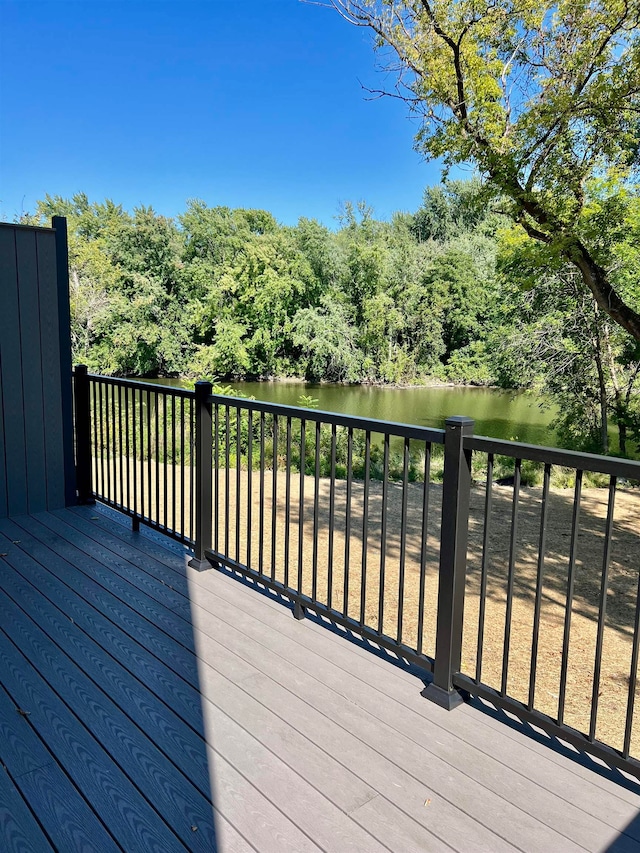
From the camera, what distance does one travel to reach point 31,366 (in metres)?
4.02

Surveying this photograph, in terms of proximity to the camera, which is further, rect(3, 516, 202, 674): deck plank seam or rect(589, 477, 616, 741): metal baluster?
rect(3, 516, 202, 674): deck plank seam

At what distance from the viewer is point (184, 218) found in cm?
3017

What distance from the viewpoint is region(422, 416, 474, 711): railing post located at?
6.33 ft

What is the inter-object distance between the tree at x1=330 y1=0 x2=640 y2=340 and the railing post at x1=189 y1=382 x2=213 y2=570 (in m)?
5.70

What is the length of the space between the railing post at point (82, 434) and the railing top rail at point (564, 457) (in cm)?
317

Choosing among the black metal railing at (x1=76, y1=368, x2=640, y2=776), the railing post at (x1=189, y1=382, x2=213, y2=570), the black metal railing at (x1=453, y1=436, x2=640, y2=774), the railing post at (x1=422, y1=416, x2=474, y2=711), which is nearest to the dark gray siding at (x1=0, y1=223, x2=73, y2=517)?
the black metal railing at (x1=76, y1=368, x2=640, y2=776)

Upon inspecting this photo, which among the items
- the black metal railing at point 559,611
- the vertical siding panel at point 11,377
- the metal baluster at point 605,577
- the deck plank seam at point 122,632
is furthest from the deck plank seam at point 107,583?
the metal baluster at point 605,577

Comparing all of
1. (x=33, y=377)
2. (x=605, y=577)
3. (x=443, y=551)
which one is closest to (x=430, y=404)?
(x=33, y=377)

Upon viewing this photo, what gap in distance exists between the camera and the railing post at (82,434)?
4246mm

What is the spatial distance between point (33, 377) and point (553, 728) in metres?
3.69

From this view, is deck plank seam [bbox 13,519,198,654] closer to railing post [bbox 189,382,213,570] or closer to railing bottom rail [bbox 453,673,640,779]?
railing post [bbox 189,382,213,570]

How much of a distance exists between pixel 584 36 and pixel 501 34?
109 centimetres

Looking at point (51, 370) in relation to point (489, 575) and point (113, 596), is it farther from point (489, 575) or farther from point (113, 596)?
point (489, 575)

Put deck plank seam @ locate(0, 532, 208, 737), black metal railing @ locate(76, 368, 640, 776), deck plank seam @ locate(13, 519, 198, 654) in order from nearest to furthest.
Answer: black metal railing @ locate(76, 368, 640, 776), deck plank seam @ locate(0, 532, 208, 737), deck plank seam @ locate(13, 519, 198, 654)
